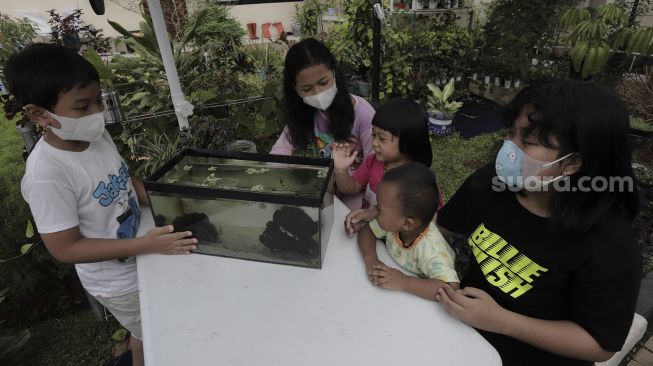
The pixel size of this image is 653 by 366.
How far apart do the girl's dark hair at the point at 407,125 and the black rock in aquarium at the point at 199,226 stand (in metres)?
0.91

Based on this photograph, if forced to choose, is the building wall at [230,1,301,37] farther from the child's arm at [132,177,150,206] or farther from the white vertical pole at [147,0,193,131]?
the child's arm at [132,177,150,206]

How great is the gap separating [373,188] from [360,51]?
4143mm

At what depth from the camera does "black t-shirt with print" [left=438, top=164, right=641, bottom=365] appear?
98cm

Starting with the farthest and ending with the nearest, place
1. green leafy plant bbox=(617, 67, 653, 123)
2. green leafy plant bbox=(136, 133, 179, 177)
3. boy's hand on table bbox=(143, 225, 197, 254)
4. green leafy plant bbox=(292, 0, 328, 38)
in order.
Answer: green leafy plant bbox=(292, 0, 328, 38)
green leafy plant bbox=(617, 67, 653, 123)
green leafy plant bbox=(136, 133, 179, 177)
boy's hand on table bbox=(143, 225, 197, 254)

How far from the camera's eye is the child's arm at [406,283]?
115 centimetres

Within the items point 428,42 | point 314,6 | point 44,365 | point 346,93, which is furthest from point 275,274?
point 314,6

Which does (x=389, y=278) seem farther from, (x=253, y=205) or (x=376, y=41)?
(x=376, y=41)

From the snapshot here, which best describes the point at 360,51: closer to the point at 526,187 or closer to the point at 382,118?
the point at 382,118

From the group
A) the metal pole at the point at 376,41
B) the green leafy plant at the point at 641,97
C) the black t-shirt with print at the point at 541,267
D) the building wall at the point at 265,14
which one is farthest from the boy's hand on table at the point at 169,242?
the building wall at the point at 265,14

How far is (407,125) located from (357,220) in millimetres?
537

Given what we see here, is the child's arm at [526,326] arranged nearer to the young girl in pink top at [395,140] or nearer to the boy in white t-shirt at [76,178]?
the young girl in pink top at [395,140]

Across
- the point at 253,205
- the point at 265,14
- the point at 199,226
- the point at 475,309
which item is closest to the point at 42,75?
the point at 199,226

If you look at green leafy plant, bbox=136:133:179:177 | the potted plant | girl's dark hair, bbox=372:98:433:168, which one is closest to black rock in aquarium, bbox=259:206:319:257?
girl's dark hair, bbox=372:98:433:168

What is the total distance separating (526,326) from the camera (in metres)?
1.08
